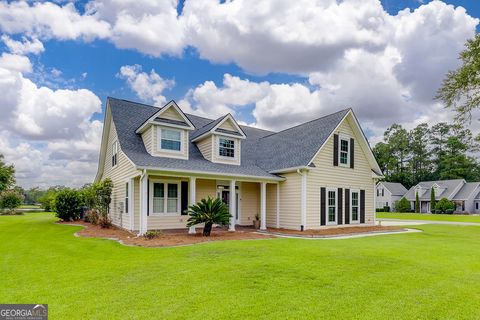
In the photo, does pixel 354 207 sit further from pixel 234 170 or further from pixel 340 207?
pixel 234 170

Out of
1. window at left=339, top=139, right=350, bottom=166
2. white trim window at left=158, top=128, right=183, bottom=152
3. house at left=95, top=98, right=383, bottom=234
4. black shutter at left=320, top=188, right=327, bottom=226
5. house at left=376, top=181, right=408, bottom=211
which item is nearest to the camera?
house at left=95, top=98, right=383, bottom=234

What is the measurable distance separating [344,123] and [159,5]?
11852 millimetres

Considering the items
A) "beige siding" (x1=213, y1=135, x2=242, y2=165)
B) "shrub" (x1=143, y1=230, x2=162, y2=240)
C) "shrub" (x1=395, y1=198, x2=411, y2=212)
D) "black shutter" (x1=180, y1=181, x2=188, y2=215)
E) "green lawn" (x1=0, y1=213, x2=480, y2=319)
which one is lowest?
"shrub" (x1=395, y1=198, x2=411, y2=212)

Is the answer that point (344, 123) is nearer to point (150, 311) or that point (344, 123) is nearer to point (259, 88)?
point (259, 88)

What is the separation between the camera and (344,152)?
18.3 m

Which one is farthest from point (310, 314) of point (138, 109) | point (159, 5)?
point (138, 109)

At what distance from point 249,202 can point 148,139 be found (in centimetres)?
691

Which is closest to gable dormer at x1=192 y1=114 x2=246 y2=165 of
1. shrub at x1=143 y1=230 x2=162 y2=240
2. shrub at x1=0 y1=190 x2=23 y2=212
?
shrub at x1=143 y1=230 x2=162 y2=240

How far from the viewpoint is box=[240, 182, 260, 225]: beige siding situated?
1819 centimetres

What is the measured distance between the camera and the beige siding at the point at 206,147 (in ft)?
56.7

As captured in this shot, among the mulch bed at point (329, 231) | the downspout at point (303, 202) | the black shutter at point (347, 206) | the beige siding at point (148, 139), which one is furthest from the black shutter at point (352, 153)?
the beige siding at point (148, 139)

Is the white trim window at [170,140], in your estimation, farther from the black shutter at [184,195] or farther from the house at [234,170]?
the black shutter at [184,195]

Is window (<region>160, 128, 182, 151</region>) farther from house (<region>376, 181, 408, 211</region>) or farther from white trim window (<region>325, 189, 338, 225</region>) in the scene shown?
house (<region>376, 181, 408, 211</region>)

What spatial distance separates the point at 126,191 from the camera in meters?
15.6
